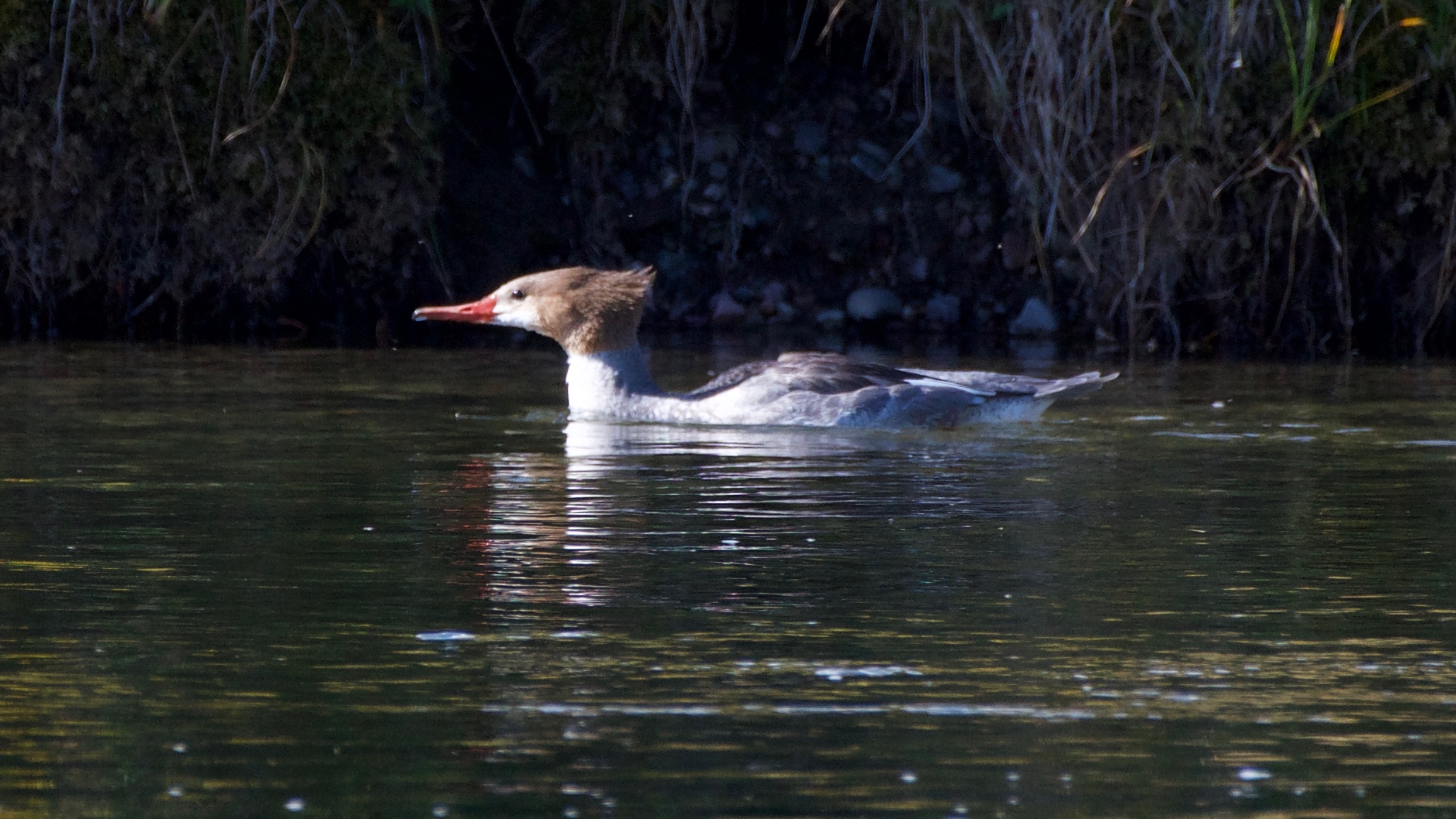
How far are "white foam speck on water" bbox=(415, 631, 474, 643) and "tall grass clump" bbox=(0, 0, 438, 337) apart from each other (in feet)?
21.3

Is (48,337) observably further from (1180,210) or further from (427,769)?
(427,769)

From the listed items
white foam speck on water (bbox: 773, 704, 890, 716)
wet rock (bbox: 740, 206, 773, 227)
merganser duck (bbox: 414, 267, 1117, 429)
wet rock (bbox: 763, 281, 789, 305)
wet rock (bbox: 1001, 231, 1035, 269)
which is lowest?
white foam speck on water (bbox: 773, 704, 890, 716)

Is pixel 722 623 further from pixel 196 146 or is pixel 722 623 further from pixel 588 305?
pixel 196 146

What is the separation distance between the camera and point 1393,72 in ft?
33.8

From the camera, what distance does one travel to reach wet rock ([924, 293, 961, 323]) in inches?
492

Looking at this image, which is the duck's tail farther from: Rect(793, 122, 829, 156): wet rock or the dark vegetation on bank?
Rect(793, 122, 829, 156): wet rock

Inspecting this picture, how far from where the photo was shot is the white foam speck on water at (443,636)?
406 centimetres

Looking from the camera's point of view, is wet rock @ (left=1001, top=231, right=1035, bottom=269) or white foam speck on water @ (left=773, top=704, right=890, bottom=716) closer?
white foam speck on water @ (left=773, top=704, right=890, bottom=716)

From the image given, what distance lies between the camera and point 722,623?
422 cm

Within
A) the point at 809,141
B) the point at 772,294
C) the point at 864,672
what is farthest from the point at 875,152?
the point at 864,672

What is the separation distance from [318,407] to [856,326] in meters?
4.93

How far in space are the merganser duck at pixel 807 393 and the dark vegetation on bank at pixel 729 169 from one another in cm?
203

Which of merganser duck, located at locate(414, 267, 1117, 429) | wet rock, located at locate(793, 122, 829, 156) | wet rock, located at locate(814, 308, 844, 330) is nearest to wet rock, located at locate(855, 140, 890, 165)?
wet rock, located at locate(793, 122, 829, 156)

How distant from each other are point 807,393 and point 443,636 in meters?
4.06
